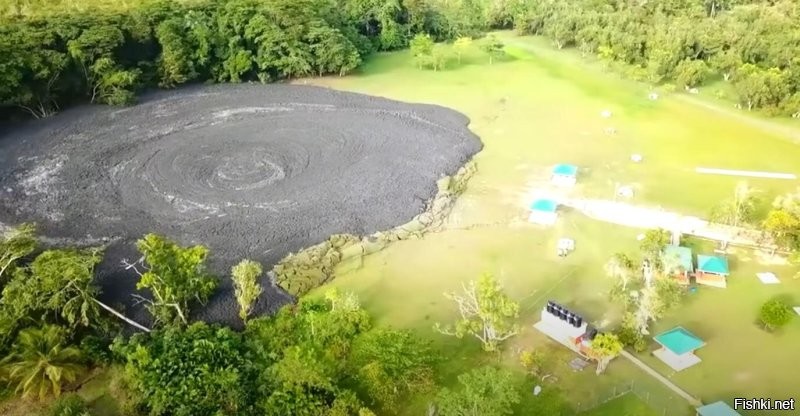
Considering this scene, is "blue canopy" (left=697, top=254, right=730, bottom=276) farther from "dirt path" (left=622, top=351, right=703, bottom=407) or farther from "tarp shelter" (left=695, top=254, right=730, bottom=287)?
"dirt path" (left=622, top=351, right=703, bottom=407)

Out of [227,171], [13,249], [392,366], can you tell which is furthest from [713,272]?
[13,249]

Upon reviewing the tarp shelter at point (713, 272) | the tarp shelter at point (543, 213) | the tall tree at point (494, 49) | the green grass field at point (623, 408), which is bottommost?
the green grass field at point (623, 408)

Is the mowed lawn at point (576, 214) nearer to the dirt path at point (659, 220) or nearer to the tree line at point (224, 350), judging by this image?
the dirt path at point (659, 220)

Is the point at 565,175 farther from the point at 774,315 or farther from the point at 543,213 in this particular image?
the point at 774,315

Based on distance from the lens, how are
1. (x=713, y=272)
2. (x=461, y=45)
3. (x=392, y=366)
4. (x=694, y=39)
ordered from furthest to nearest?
(x=461, y=45)
(x=694, y=39)
(x=713, y=272)
(x=392, y=366)

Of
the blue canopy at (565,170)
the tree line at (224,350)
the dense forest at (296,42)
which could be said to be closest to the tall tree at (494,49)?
the dense forest at (296,42)

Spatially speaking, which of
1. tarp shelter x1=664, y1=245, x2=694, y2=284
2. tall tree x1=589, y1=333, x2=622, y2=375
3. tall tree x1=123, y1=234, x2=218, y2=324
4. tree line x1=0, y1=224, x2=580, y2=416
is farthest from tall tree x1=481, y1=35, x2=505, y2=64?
tall tree x1=589, y1=333, x2=622, y2=375

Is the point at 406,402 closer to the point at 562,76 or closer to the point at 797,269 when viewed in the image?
the point at 797,269
